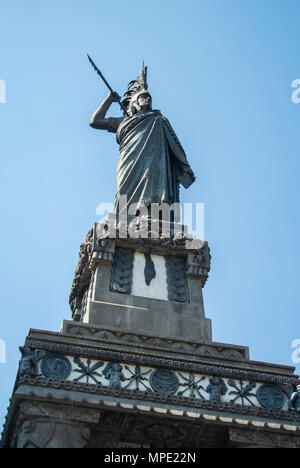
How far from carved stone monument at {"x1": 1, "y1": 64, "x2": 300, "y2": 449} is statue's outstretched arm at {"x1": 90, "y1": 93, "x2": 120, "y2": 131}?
20.0ft

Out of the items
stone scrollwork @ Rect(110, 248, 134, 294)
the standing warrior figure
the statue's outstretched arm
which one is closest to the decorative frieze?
stone scrollwork @ Rect(110, 248, 134, 294)

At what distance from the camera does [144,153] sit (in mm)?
25688

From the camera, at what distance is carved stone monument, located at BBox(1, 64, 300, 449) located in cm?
1691

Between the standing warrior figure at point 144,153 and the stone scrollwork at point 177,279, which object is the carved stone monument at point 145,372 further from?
the standing warrior figure at point 144,153

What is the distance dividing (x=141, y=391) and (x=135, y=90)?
14.1 m

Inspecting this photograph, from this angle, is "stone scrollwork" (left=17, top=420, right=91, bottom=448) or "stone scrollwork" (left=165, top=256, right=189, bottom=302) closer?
"stone scrollwork" (left=17, top=420, right=91, bottom=448)

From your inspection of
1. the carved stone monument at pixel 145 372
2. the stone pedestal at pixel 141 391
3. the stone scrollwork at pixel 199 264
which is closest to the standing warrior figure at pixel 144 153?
the carved stone monument at pixel 145 372

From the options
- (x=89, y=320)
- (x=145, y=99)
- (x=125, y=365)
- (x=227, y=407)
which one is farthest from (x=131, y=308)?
(x=145, y=99)

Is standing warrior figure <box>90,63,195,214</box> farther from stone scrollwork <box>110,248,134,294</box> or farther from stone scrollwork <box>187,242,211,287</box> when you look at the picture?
stone scrollwork <box>187,242,211,287</box>

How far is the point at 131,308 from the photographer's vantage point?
20766mm

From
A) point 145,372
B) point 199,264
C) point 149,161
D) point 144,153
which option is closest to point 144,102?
point 144,153

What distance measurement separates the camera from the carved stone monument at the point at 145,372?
55.5ft

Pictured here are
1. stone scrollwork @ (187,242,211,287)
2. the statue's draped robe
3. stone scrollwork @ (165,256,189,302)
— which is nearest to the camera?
stone scrollwork @ (165,256,189,302)

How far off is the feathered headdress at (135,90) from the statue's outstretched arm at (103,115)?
0.47 metres
